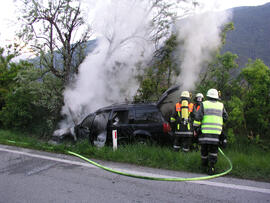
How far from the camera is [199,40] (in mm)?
7461

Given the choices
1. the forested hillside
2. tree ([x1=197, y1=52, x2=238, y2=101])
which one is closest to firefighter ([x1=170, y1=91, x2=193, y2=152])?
tree ([x1=197, y1=52, x2=238, y2=101])

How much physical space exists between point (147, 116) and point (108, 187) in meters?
2.61

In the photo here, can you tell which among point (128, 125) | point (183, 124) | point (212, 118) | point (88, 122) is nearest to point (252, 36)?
point (183, 124)

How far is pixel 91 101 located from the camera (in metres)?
9.57

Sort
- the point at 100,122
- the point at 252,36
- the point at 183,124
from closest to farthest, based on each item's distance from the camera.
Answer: the point at 183,124 → the point at 100,122 → the point at 252,36

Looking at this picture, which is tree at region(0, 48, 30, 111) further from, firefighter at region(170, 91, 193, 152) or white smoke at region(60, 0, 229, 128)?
firefighter at region(170, 91, 193, 152)

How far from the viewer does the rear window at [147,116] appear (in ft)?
18.2

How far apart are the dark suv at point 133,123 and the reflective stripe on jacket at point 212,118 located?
154cm

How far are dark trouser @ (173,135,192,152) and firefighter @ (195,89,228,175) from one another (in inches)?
39.2

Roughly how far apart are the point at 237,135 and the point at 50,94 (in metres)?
8.50

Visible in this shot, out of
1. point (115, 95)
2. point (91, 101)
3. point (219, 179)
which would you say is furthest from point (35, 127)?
point (219, 179)

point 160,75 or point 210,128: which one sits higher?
point 160,75

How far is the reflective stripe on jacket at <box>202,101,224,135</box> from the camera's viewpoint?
3910mm

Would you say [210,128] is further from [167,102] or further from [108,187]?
[167,102]
